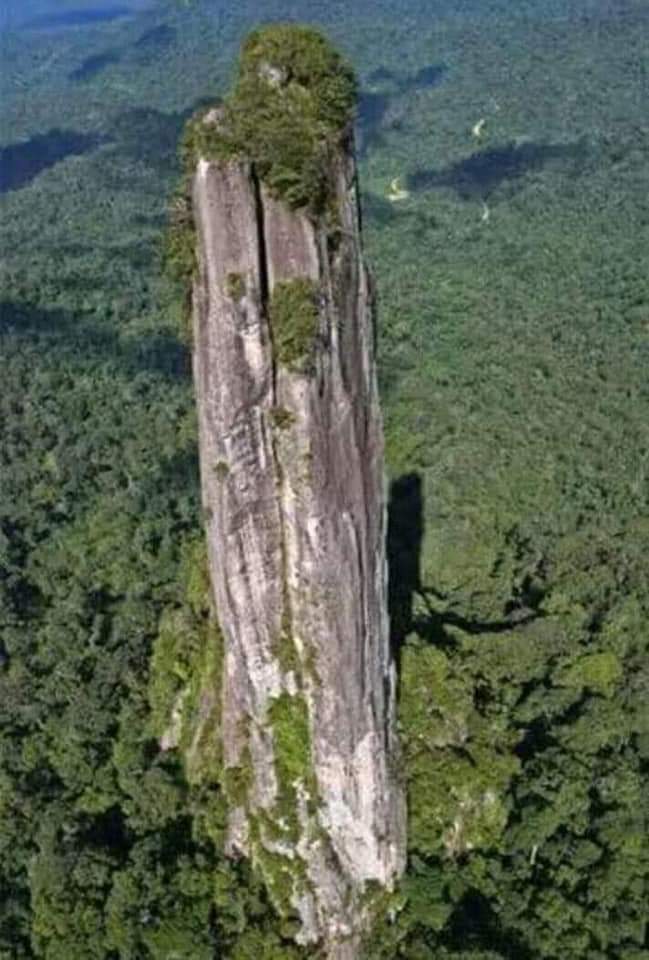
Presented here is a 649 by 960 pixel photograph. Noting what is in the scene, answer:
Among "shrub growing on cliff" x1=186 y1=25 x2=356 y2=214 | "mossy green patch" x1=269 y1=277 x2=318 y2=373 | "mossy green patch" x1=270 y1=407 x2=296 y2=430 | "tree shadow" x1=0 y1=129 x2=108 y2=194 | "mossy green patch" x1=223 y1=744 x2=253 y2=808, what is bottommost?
"mossy green patch" x1=223 y1=744 x2=253 y2=808

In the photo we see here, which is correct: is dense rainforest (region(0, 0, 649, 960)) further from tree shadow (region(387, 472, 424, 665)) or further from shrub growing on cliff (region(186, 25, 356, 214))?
shrub growing on cliff (region(186, 25, 356, 214))

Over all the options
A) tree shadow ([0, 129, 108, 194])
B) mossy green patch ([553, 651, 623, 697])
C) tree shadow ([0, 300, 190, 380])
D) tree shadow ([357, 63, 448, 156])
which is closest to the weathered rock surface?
mossy green patch ([553, 651, 623, 697])

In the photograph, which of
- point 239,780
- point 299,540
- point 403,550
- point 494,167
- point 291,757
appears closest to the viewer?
point 299,540

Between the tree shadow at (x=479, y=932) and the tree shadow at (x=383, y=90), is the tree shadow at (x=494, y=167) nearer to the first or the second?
the tree shadow at (x=383, y=90)

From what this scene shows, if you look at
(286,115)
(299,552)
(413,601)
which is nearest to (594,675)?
(413,601)

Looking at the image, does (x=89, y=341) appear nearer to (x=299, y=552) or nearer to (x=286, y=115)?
(x=299, y=552)

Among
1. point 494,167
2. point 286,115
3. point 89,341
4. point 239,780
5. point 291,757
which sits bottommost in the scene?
point 239,780

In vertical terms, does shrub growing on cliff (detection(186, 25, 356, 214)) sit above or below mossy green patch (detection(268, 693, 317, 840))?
above

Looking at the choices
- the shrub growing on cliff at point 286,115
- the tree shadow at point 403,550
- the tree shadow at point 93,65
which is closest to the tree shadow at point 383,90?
the tree shadow at point 93,65
